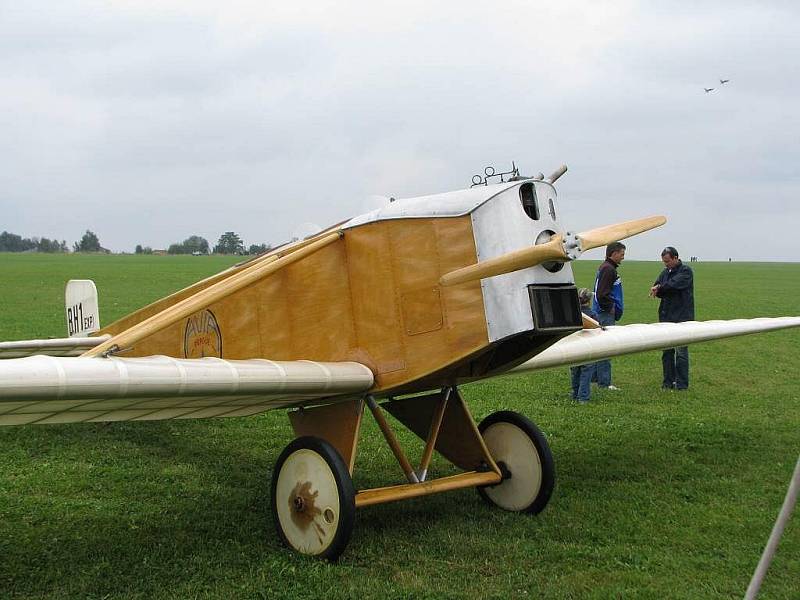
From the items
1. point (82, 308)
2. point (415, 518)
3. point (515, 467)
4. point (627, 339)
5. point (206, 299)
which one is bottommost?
point (415, 518)

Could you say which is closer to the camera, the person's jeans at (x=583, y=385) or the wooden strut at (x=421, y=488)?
the wooden strut at (x=421, y=488)

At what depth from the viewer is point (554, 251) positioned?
4.84 meters

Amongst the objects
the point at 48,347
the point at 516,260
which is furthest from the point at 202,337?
the point at 516,260

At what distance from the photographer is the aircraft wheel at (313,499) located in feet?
17.0

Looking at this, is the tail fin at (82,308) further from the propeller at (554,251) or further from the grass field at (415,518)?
the propeller at (554,251)

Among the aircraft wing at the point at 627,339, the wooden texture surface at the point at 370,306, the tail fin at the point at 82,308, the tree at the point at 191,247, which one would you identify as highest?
the tree at the point at 191,247

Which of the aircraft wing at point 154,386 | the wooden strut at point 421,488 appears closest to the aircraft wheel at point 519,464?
the wooden strut at point 421,488

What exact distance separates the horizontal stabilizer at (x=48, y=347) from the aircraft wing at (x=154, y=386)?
275 cm

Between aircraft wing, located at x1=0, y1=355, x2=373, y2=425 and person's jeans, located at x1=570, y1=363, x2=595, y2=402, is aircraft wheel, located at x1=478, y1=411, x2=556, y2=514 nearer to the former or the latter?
aircraft wing, located at x1=0, y1=355, x2=373, y2=425

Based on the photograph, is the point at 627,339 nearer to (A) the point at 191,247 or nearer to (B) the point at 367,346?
(B) the point at 367,346

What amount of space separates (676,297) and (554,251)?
7969mm

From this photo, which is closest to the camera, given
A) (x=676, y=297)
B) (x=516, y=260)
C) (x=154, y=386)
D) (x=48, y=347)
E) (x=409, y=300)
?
(x=154, y=386)

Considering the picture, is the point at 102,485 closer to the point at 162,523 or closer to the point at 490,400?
the point at 162,523

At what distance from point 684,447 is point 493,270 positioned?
457cm
